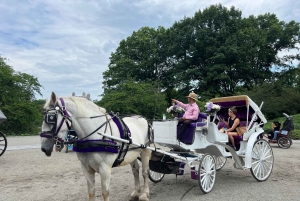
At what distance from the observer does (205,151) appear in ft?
21.6

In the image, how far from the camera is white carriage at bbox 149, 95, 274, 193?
5.43 m

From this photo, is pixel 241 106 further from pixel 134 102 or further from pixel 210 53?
pixel 210 53

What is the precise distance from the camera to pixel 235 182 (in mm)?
6277

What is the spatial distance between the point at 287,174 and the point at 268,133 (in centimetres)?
749

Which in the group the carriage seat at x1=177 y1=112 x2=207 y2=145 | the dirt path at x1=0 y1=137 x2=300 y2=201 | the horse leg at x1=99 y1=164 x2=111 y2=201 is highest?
the carriage seat at x1=177 y1=112 x2=207 y2=145

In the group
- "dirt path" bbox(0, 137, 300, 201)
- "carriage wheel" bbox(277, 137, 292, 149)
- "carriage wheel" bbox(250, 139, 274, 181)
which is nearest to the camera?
"dirt path" bbox(0, 137, 300, 201)

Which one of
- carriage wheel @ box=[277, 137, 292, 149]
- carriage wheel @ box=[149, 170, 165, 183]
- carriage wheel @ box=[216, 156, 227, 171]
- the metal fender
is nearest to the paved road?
carriage wheel @ box=[149, 170, 165, 183]

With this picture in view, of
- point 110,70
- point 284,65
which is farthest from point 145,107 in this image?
point 284,65

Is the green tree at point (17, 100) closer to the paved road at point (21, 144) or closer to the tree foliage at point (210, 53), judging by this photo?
the paved road at point (21, 144)

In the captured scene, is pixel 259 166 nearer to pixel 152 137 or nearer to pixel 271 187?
pixel 271 187

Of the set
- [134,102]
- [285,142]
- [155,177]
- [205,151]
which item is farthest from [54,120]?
[134,102]

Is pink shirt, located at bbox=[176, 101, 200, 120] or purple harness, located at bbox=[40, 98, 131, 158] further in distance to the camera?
pink shirt, located at bbox=[176, 101, 200, 120]

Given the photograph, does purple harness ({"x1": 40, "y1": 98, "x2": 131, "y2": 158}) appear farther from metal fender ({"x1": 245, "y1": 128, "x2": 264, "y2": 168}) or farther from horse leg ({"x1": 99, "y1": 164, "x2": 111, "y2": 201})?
metal fender ({"x1": 245, "y1": 128, "x2": 264, "y2": 168})

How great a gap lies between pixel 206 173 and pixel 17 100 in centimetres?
1921
